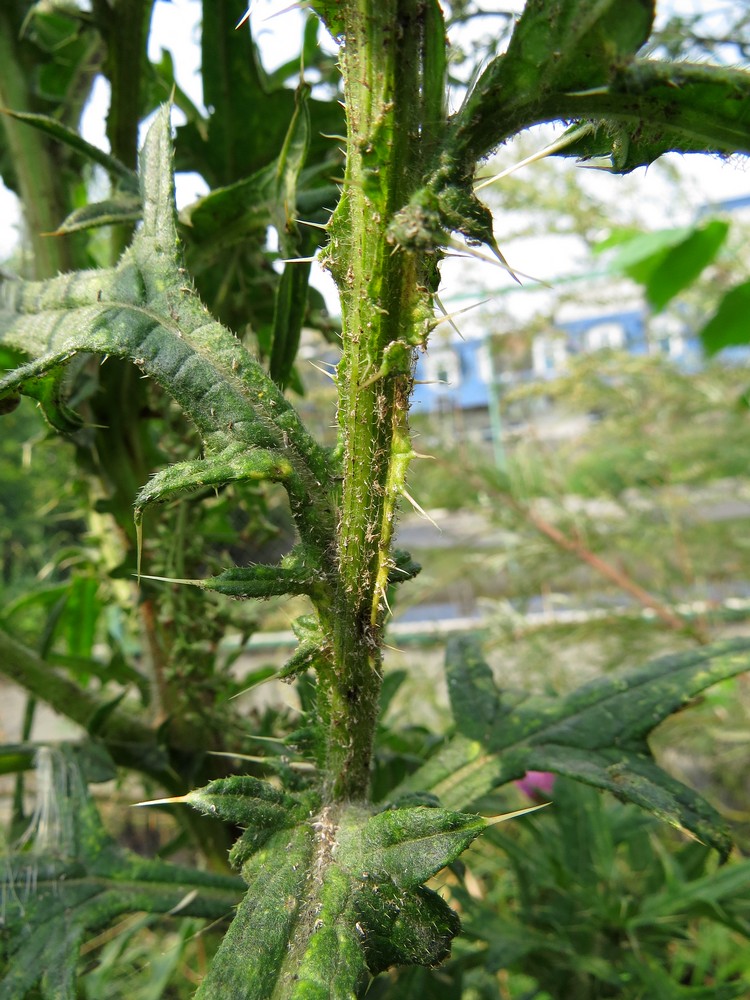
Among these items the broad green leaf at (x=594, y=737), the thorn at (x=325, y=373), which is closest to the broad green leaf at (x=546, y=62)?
the thorn at (x=325, y=373)

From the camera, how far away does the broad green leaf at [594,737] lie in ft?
1.73

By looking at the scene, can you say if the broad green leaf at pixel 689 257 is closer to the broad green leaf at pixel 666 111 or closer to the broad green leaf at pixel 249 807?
the broad green leaf at pixel 666 111

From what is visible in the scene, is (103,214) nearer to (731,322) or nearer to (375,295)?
(375,295)

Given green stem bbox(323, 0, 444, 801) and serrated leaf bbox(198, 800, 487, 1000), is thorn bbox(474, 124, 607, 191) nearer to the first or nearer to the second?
green stem bbox(323, 0, 444, 801)

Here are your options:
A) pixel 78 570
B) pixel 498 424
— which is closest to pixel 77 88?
pixel 78 570

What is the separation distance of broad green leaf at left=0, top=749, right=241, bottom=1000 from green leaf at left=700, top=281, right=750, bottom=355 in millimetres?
1404

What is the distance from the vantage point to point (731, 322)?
1513 mm

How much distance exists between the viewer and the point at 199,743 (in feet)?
2.45

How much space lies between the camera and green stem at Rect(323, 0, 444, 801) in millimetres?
338

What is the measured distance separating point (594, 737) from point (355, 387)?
1.17 feet

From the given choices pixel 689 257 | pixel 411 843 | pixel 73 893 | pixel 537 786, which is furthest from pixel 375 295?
pixel 689 257

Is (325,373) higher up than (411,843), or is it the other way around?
(325,373)

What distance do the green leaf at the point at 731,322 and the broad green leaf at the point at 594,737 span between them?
3.56 ft

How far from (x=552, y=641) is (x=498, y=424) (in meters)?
1.34
